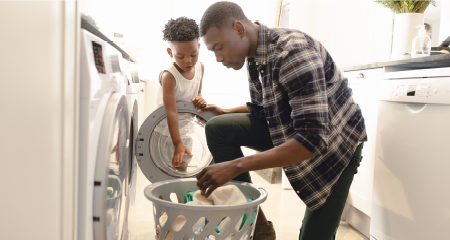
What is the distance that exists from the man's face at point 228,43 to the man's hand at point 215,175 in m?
0.37

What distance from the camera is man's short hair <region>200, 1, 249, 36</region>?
1160 millimetres

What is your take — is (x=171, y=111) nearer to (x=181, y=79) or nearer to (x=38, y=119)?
(x=181, y=79)

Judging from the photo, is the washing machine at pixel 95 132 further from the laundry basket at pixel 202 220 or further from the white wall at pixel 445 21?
the white wall at pixel 445 21

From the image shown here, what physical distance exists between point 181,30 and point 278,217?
113cm

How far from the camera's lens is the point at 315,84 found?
102cm

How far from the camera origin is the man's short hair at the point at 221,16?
3.81 feet

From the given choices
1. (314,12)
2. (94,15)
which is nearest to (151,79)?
(94,15)

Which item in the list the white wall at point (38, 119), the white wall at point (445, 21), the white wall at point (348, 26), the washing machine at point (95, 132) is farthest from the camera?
the white wall at point (348, 26)

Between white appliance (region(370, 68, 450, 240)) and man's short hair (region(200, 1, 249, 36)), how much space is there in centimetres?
67

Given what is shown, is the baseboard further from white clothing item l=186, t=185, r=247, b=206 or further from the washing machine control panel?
white clothing item l=186, t=185, r=247, b=206

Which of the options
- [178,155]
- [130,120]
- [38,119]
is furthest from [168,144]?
[38,119]

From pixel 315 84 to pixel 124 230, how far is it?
70 cm

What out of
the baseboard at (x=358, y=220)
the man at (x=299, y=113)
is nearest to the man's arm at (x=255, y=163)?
the man at (x=299, y=113)

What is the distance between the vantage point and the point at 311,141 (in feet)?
3.31
